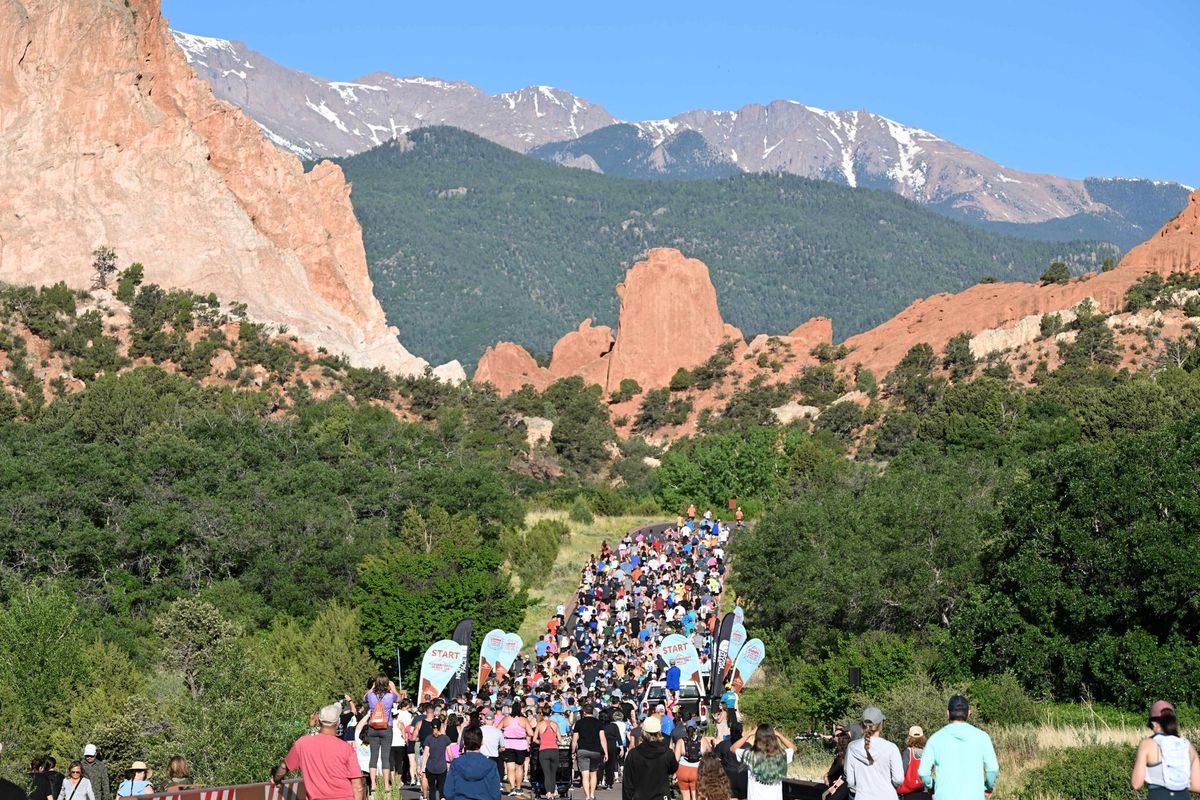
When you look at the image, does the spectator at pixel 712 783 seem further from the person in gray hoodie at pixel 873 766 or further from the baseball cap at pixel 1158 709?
the baseball cap at pixel 1158 709

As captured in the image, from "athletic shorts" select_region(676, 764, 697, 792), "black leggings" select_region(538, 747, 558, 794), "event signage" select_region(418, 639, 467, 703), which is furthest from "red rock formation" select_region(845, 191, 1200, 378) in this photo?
"athletic shorts" select_region(676, 764, 697, 792)

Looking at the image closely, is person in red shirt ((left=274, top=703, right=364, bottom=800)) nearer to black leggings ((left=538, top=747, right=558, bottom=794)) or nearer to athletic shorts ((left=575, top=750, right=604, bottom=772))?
Result: athletic shorts ((left=575, top=750, right=604, bottom=772))

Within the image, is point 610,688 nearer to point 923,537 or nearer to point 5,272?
point 923,537

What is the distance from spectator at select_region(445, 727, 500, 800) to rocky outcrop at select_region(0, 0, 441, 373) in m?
79.9

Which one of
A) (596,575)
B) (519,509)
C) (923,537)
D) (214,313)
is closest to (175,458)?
(519,509)

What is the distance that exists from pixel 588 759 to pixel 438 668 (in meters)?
6.55

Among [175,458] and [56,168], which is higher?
[56,168]

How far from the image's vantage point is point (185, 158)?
315ft

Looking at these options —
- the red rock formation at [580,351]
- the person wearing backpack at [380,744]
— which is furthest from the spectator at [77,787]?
the red rock formation at [580,351]

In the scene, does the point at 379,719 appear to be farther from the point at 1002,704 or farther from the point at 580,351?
the point at 580,351

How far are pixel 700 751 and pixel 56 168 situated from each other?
259 feet

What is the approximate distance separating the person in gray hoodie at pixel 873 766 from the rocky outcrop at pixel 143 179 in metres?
81.9

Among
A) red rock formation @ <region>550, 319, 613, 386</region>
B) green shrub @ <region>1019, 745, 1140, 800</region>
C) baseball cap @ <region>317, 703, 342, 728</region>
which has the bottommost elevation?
green shrub @ <region>1019, 745, 1140, 800</region>

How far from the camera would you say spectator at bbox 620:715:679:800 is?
14984 mm
